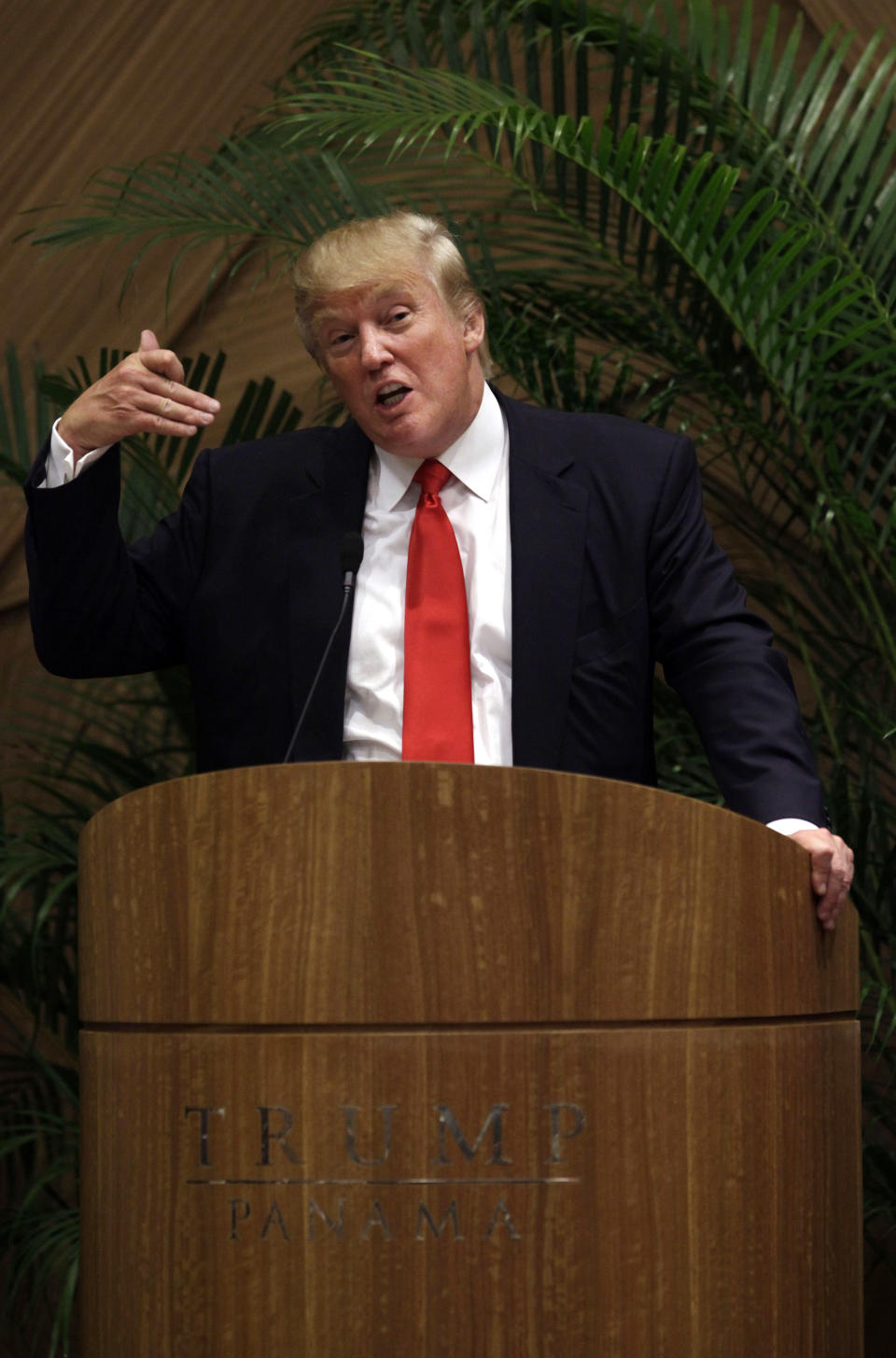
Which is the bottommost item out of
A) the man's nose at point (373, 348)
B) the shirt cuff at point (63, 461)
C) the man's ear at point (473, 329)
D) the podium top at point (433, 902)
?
the podium top at point (433, 902)

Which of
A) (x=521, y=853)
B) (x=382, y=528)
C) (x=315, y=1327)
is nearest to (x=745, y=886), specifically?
(x=521, y=853)

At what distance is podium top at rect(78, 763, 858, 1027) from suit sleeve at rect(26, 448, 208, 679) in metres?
0.66

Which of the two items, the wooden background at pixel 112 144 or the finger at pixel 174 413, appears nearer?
the finger at pixel 174 413

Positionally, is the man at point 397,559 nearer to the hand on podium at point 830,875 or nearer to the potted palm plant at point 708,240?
the hand on podium at point 830,875

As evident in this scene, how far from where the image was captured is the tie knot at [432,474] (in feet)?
6.80

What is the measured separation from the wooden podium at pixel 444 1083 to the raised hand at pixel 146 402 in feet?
1.75

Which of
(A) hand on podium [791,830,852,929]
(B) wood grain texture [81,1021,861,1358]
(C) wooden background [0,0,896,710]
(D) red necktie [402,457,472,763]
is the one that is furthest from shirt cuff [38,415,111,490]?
(C) wooden background [0,0,896,710]

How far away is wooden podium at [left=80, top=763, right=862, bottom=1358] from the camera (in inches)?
50.0

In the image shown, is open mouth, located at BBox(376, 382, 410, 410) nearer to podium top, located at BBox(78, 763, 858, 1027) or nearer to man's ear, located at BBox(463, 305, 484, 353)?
man's ear, located at BBox(463, 305, 484, 353)

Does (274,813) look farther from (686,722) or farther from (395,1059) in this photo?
(686,722)

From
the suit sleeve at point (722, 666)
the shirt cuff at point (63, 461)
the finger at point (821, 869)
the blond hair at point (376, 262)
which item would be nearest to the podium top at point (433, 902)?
the finger at point (821, 869)

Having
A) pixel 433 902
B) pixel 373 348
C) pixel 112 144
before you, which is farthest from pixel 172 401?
pixel 112 144

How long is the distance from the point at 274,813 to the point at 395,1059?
0.21 metres

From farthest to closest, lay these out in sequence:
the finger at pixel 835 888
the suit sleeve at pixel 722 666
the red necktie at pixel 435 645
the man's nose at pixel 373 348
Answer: the man's nose at pixel 373 348
the red necktie at pixel 435 645
the suit sleeve at pixel 722 666
the finger at pixel 835 888
